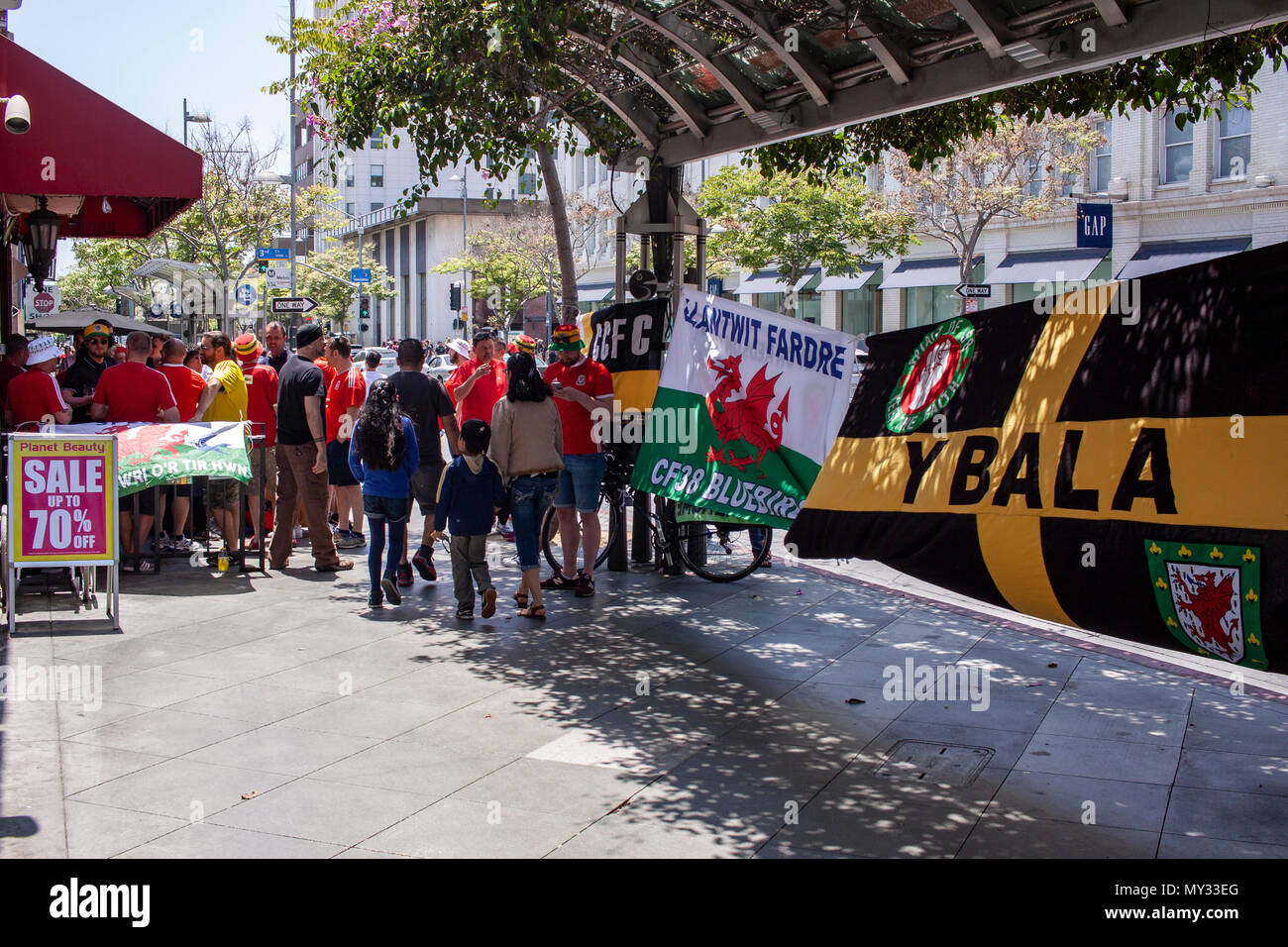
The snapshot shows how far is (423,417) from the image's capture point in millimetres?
10289

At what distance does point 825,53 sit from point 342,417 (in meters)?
5.29

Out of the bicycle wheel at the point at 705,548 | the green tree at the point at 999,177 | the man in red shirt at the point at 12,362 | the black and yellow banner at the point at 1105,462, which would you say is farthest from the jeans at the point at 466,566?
the green tree at the point at 999,177

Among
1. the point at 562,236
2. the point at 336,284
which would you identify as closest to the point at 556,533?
the point at 562,236

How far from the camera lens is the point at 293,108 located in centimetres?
3591

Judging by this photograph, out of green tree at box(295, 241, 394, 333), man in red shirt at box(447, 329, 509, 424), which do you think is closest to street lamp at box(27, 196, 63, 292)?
man in red shirt at box(447, 329, 509, 424)

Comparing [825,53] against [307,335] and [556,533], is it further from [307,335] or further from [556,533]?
[307,335]

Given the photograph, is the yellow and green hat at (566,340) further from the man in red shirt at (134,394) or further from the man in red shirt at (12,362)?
the man in red shirt at (12,362)

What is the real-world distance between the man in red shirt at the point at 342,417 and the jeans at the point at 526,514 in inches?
98.0

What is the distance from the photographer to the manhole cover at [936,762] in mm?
5555

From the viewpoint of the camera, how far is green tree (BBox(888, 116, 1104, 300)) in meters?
34.0

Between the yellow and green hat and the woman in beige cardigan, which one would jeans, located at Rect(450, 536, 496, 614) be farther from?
the yellow and green hat

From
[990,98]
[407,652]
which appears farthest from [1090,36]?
[407,652]
